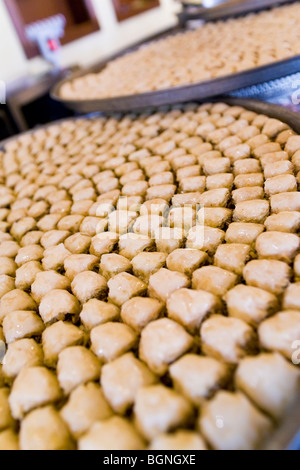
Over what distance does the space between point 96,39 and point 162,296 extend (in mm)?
4286

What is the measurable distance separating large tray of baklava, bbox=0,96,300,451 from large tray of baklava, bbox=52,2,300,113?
168 millimetres

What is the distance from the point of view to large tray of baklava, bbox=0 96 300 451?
601 mm

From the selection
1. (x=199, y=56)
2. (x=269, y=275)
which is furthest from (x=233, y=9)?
(x=269, y=275)

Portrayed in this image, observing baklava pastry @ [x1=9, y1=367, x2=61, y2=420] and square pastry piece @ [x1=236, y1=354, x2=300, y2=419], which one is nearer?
square pastry piece @ [x1=236, y1=354, x2=300, y2=419]

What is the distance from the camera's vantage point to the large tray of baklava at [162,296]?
1.97 ft

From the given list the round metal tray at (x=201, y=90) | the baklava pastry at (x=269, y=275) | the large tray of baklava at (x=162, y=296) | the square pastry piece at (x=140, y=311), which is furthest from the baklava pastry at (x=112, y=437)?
the round metal tray at (x=201, y=90)

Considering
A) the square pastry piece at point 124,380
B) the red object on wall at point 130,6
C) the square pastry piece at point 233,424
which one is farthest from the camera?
the red object on wall at point 130,6

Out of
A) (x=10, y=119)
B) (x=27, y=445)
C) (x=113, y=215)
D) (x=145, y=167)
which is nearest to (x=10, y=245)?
(x=113, y=215)

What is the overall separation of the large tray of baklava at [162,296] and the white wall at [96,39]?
111 inches

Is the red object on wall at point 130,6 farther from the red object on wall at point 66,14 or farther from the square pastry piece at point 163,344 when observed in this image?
the square pastry piece at point 163,344

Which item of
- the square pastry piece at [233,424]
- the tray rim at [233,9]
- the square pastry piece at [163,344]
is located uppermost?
the tray rim at [233,9]

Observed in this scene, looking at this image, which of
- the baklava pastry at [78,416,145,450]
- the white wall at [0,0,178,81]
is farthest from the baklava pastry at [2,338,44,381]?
the white wall at [0,0,178,81]

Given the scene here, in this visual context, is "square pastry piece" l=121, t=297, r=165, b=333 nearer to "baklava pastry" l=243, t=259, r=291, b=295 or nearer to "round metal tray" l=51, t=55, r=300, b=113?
"baklava pastry" l=243, t=259, r=291, b=295

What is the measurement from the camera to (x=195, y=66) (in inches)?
76.9
